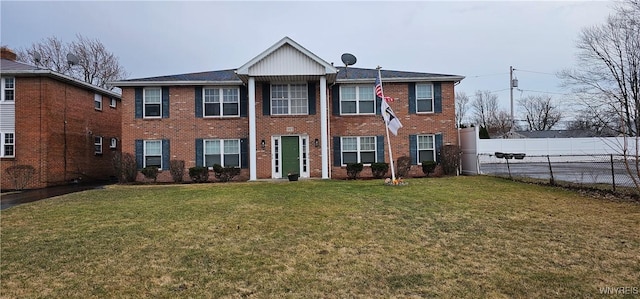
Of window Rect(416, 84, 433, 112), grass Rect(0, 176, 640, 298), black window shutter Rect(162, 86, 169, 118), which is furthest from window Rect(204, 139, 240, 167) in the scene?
window Rect(416, 84, 433, 112)

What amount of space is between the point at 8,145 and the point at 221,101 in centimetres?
954

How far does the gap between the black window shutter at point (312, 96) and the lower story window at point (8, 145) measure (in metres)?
13.4

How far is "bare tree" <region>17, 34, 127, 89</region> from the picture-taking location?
2997 cm

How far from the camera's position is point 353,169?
1700cm

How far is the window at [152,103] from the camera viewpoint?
17547mm

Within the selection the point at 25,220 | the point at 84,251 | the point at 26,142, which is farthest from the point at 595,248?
the point at 26,142

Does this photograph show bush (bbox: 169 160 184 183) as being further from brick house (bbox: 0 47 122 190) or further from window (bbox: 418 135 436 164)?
window (bbox: 418 135 436 164)

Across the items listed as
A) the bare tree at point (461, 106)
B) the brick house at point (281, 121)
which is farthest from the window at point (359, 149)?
the bare tree at point (461, 106)

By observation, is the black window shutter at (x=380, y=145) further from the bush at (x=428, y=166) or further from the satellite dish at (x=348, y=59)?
the satellite dish at (x=348, y=59)

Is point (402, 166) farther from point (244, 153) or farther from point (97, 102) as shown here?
point (97, 102)

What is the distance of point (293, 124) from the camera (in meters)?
17.2

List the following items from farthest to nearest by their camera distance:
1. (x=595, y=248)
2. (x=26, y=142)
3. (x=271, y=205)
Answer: (x=26, y=142) < (x=271, y=205) < (x=595, y=248)

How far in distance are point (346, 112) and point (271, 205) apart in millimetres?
9604

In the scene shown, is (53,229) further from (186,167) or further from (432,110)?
(432,110)
